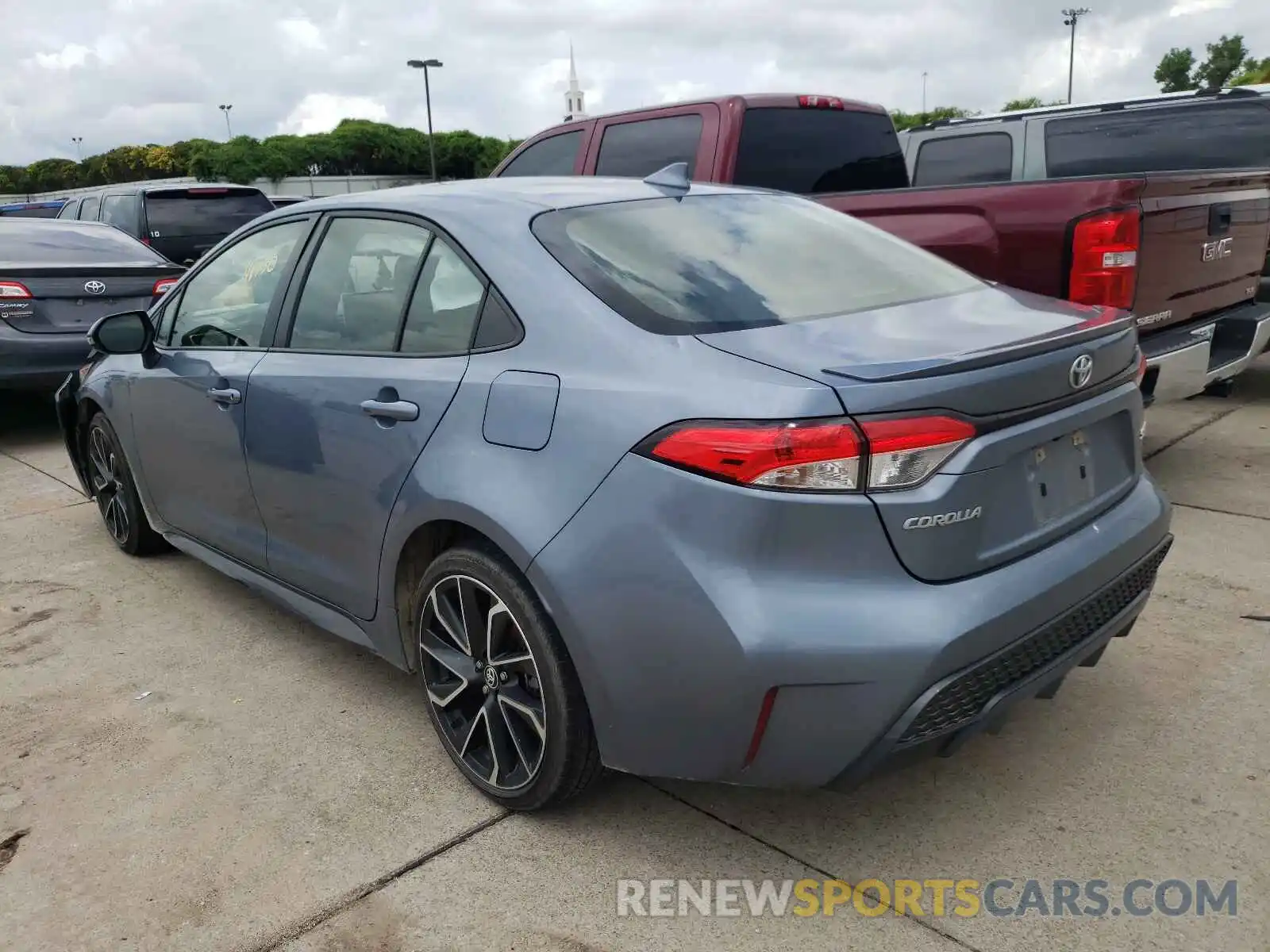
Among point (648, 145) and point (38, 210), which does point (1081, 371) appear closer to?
point (648, 145)

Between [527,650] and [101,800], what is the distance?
136 cm

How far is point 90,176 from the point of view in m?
72.9

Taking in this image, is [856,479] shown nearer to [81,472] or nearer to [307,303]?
[307,303]

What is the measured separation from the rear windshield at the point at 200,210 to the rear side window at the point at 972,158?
23.7 ft

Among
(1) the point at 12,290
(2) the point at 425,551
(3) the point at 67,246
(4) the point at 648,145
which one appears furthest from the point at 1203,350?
(3) the point at 67,246

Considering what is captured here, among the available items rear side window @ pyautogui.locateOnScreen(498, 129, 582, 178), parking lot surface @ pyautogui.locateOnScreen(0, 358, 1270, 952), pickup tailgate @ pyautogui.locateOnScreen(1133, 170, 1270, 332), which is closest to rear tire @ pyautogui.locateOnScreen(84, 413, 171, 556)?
parking lot surface @ pyautogui.locateOnScreen(0, 358, 1270, 952)

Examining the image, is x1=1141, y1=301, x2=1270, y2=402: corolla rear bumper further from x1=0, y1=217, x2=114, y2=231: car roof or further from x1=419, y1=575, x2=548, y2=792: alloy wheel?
x1=0, y1=217, x2=114, y2=231: car roof

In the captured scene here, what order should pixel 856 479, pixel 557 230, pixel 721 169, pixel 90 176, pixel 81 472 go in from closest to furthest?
pixel 856 479 < pixel 557 230 < pixel 81 472 < pixel 721 169 < pixel 90 176

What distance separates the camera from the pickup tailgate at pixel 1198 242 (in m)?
4.48

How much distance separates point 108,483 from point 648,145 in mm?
3373

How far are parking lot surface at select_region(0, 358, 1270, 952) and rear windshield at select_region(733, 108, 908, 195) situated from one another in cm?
311

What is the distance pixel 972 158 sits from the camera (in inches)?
317

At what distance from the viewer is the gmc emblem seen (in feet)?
16.3

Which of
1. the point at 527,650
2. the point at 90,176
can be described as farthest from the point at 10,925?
the point at 90,176
